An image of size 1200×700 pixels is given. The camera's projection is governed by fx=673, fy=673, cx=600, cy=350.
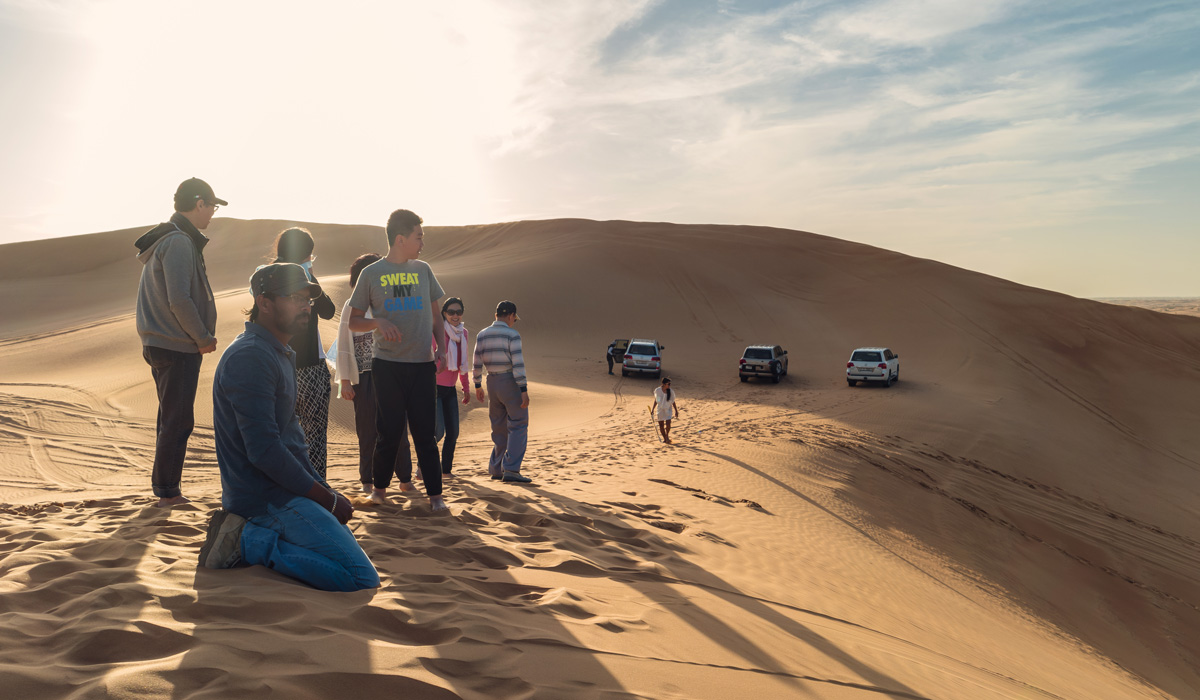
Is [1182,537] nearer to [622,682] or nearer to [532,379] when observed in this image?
[622,682]

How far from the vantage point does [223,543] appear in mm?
3225

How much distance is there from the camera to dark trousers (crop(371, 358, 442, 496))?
505 centimetres

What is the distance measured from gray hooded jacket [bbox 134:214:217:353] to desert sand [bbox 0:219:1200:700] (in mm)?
1178

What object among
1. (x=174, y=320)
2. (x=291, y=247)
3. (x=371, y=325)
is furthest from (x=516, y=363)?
(x=174, y=320)

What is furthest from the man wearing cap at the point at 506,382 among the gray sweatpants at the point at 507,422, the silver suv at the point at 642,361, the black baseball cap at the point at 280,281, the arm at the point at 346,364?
the silver suv at the point at 642,361

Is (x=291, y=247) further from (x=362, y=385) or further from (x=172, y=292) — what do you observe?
(x=362, y=385)

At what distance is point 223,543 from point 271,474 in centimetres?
46

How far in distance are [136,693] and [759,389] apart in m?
21.6

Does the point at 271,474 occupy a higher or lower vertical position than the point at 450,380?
lower

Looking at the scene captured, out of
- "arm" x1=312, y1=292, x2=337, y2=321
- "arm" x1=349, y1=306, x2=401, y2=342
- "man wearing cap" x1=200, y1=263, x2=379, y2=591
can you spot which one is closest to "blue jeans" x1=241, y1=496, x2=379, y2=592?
"man wearing cap" x1=200, y1=263, x2=379, y2=591

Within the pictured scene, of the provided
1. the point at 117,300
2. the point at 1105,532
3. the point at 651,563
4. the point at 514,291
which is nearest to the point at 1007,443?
the point at 1105,532

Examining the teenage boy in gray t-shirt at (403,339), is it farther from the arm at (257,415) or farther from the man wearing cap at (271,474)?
the arm at (257,415)

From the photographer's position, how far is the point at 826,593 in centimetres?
505

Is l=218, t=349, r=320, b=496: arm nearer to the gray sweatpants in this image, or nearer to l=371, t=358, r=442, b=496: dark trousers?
l=371, t=358, r=442, b=496: dark trousers
